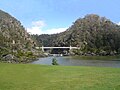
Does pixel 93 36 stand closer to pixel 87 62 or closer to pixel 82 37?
pixel 82 37

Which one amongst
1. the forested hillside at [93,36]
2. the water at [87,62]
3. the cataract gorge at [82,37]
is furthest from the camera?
the forested hillside at [93,36]

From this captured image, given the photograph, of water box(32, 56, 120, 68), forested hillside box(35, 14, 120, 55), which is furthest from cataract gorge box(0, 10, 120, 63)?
water box(32, 56, 120, 68)

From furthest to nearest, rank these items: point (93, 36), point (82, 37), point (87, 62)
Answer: point (82, 37), point (93, 36), point (87, 62)

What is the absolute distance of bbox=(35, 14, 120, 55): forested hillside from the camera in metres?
158

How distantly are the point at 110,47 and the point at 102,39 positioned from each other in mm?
9838

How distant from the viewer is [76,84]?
1466 centimetres

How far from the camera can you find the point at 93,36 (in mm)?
173750

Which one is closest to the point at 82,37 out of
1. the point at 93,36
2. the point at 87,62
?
the point at 93,36

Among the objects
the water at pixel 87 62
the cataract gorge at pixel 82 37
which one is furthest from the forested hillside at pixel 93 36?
the water at pixel 87 62

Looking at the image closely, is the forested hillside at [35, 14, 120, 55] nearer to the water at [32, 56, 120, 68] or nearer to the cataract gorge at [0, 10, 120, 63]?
the cataract gorge at [0, 10, 120, 63]

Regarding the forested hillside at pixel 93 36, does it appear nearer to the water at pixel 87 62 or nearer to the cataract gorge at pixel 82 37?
the cataract gorge at pixel 82 37

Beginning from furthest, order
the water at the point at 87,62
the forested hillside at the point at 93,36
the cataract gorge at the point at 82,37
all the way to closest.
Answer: the forested hillside at the point at 93,36, the cataract gorge at the point at 82,37, the water at the point at 87,62

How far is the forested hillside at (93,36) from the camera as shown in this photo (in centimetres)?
15812

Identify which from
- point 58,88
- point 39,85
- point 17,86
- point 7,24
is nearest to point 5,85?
point 17,86
